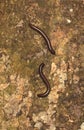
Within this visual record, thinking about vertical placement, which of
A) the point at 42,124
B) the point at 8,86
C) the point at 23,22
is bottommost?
the point at 42,124

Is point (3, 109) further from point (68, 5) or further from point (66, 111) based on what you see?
point (68, 5)

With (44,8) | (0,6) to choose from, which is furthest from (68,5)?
(0,6)

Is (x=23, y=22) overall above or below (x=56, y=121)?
above

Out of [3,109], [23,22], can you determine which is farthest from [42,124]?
[23,22]

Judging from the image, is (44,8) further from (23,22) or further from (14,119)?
(14,119)

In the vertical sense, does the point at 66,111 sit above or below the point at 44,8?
below

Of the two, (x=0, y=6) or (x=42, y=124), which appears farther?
(x=0, y=6)

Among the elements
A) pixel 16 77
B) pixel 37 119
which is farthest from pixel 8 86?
pixel 37 119

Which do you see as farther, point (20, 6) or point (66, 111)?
point (20, 6)
